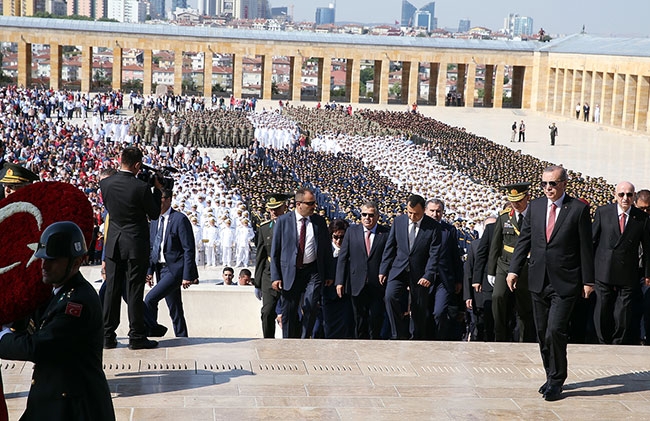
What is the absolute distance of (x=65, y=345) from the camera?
4.17 metres

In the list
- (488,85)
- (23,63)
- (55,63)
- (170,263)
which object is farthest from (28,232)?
(488,85)

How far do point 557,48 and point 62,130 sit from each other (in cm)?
3413

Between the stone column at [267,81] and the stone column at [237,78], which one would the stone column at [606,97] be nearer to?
the stone column at [267,81]

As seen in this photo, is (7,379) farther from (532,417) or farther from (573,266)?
(573,266)

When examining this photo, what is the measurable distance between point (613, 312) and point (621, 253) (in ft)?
1.87

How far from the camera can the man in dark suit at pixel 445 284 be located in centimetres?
863

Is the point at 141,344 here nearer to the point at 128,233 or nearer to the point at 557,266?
the point at 128,233

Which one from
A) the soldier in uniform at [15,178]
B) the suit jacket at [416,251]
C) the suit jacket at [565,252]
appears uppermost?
the soldier in uniform at [15,178]

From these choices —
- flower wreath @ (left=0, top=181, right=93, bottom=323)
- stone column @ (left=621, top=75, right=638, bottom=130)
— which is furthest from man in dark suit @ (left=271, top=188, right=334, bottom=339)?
stone column @ (left=621, top=75, right=638, bottom=130)

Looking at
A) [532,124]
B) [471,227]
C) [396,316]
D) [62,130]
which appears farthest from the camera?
[532,124]

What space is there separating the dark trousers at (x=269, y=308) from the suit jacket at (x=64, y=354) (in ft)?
14.8

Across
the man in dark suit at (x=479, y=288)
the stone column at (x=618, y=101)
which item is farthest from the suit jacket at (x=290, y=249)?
the stone column at (x=618, y=101)

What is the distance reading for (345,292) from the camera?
29.1ft

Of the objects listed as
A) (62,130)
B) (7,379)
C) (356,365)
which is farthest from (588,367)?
(62,130)
